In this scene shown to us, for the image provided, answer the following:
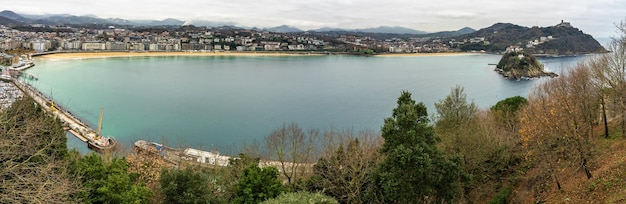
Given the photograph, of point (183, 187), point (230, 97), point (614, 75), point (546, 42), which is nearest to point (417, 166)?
point (183, 187)

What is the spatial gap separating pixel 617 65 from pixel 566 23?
109 m

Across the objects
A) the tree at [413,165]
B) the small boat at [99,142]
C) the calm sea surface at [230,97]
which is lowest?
the small boat at [99,142]

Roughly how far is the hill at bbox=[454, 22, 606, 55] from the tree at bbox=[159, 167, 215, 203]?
255ft

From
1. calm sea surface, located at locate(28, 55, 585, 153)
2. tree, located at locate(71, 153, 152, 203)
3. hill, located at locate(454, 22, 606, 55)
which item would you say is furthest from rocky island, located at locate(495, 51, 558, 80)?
tree, located at locate(71, 153, 152, 203)

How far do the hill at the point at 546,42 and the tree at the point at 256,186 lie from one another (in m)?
76.4

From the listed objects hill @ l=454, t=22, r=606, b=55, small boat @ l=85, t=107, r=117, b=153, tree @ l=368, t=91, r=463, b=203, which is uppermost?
hill @ l=454, t=22, r=606, b=55

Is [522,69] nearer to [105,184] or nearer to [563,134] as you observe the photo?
[563,134]

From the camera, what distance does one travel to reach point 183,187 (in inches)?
266

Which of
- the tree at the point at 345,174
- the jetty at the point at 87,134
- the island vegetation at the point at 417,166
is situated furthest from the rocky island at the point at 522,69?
the jetty at the point at 87,134

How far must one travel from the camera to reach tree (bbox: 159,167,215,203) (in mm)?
6637

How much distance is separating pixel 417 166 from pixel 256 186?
3.04 metres

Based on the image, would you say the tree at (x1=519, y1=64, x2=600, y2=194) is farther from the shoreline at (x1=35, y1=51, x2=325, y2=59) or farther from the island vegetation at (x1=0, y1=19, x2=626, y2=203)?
the shoreline at (x1=35, y1=51, x2=325, y2=59)

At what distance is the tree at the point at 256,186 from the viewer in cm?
757

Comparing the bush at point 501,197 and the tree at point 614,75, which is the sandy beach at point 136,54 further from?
the tree at point 614,75
